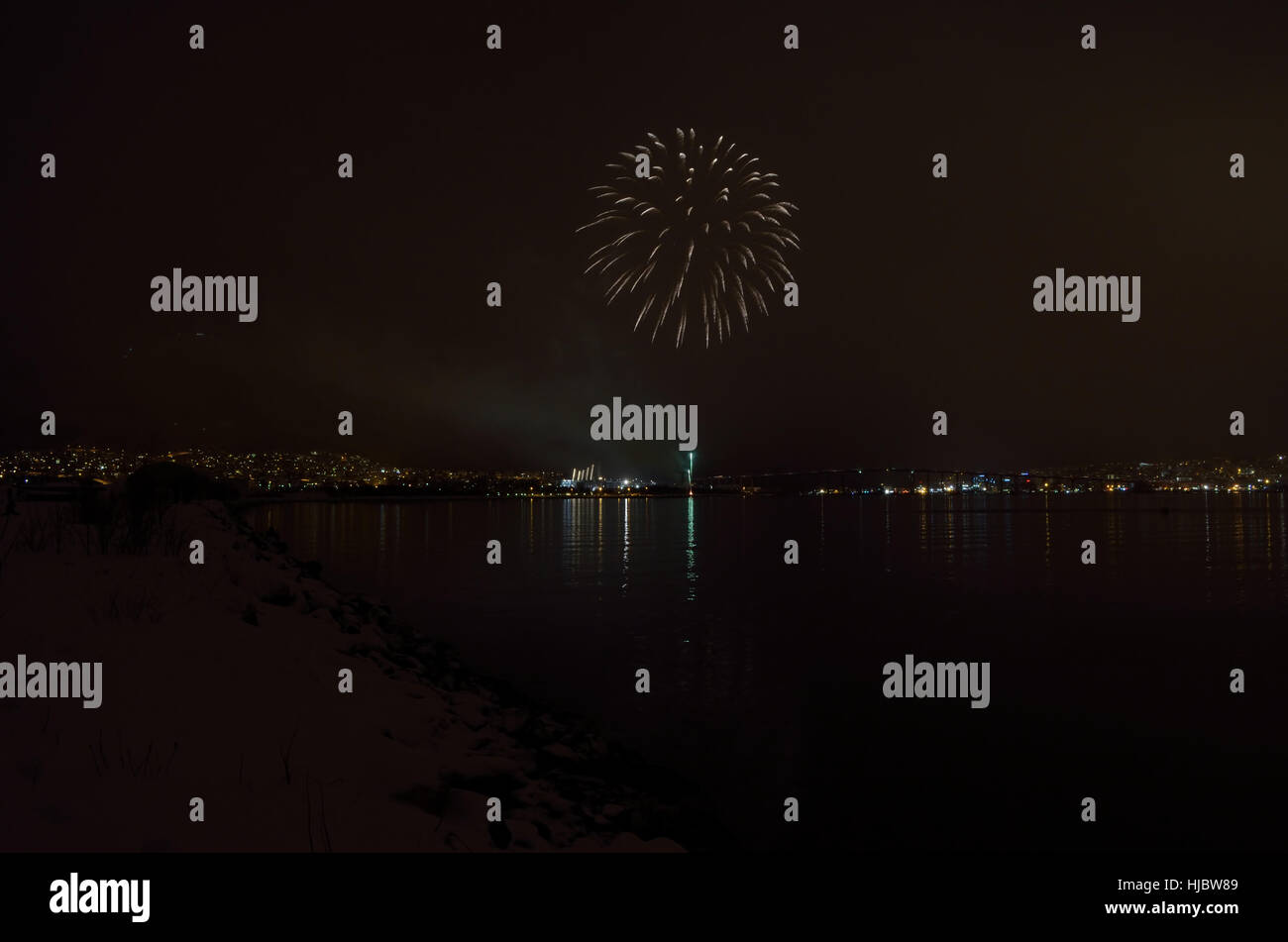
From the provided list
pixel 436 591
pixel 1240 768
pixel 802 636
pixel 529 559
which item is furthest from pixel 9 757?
pixel 529 559

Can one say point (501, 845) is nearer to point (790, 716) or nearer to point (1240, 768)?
point (790, 716)

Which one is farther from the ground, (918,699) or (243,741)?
(243,741)

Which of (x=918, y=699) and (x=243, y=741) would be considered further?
(x=918, y=699)

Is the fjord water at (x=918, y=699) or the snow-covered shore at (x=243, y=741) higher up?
the snow-covered shore at (x=243, y=741)

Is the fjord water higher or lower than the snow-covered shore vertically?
lower
